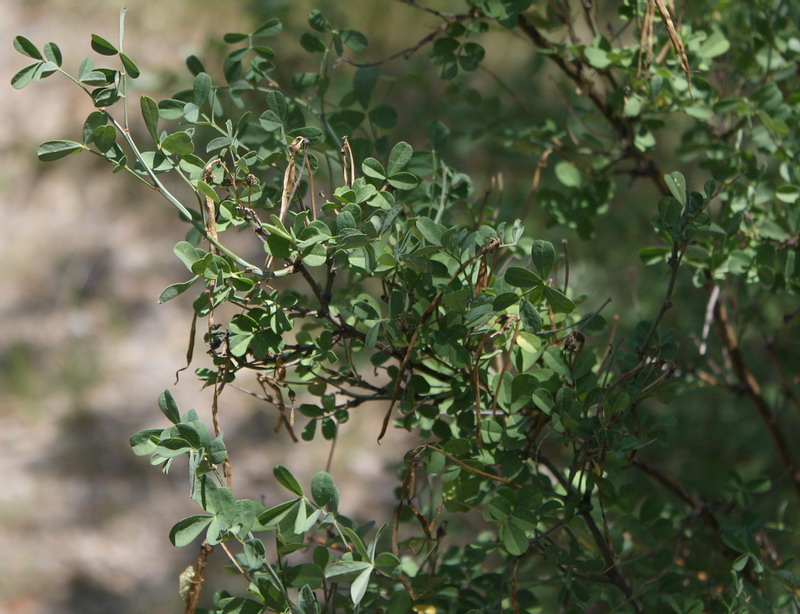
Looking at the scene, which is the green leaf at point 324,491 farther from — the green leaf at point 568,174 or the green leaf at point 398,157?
the green leaf at point 568,174

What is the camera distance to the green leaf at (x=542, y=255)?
0.71 metres

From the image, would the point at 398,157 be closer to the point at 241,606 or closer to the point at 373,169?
the point at 373,169

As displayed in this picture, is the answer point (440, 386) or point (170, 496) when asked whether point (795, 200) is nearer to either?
point (440, 386)

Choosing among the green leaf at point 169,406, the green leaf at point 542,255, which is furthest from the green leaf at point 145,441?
the green leaf at point 542,255

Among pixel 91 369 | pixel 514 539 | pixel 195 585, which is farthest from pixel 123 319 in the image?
pixel 514 539

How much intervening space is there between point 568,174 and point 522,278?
42 cm

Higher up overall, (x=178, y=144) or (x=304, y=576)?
(x=178, y=144)

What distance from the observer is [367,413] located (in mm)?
2900

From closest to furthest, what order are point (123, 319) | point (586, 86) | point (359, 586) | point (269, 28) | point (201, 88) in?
point (359, 586) < point (201, 88) < point (269, 28) < point (586, 86) < point (123, 319)

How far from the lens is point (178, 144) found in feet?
2.34

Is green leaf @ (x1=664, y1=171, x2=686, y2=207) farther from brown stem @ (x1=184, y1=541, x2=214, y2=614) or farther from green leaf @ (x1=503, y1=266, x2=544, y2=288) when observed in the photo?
brown stem @ (x1=184, y1=541, x2=214, y2=614)

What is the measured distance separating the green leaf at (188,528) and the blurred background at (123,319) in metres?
1.46

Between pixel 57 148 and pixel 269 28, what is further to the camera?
pixel 269 28

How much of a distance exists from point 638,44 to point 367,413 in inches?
80.8
